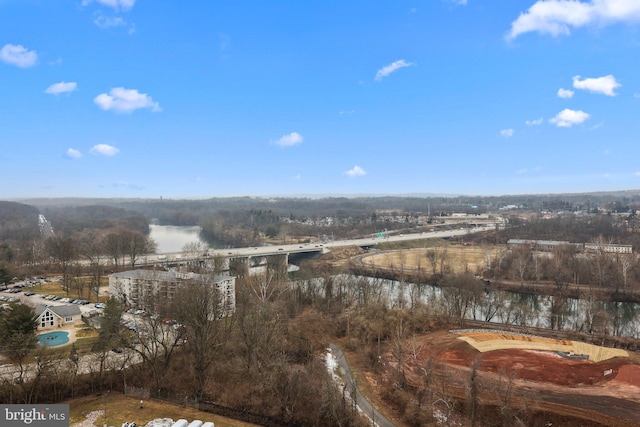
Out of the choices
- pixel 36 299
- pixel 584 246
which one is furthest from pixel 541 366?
pixel 584 246

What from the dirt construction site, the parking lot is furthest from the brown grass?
the parking lot

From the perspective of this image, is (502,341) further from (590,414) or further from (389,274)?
(389,274)

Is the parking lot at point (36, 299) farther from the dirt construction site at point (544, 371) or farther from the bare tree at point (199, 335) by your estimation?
the dirt construction site at point (544, 371)

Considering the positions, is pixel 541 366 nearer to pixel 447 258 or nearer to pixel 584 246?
pixel 447 258

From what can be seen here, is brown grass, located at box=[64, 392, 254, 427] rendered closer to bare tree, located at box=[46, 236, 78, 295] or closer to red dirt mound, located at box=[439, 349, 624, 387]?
red dirt mound, located at box=[439, 349, 624, 387]

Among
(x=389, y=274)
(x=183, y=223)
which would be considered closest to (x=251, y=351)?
(x=389, y=274)

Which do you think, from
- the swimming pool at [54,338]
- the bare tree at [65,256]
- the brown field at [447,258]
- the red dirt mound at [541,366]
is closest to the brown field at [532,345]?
the red dirt mound at [541,366]
